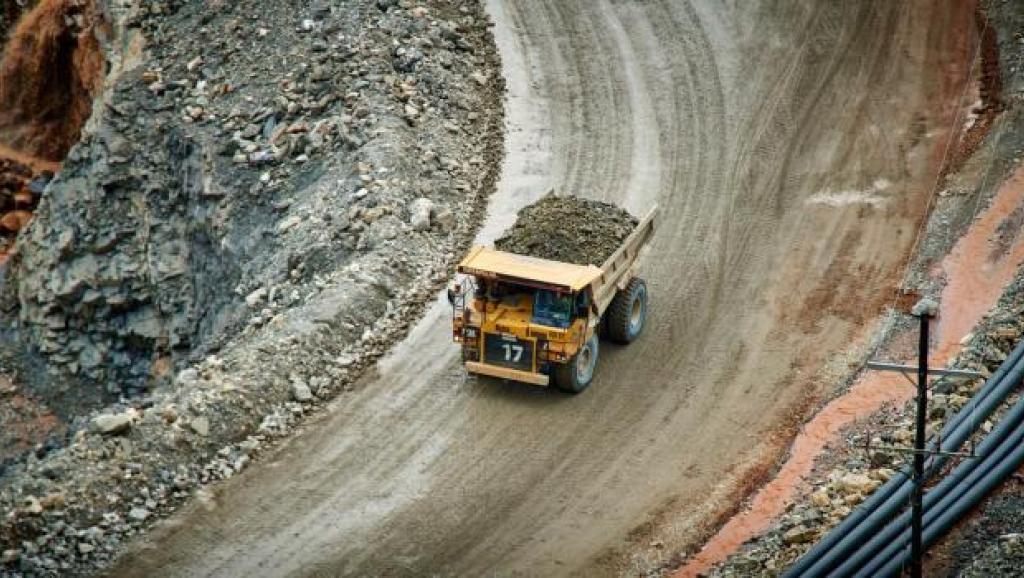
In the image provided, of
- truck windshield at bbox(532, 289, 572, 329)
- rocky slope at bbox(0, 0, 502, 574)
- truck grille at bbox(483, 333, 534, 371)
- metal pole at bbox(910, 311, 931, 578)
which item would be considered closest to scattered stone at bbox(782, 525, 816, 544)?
metal pole at bbox(910, 311, 931, 578)

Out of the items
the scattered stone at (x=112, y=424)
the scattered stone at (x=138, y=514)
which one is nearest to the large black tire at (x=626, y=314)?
the scattered stone at (x=112, y=424)

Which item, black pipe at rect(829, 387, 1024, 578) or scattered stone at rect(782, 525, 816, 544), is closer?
black pipe at rect(829, 387, 1024, 578)

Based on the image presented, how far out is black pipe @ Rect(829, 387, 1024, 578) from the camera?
18016 millimetres

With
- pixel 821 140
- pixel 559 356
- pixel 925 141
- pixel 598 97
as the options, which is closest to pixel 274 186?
pixel 598 97

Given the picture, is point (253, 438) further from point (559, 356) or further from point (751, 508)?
point (751, 508)

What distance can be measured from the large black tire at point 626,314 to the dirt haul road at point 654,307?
322 millimetres

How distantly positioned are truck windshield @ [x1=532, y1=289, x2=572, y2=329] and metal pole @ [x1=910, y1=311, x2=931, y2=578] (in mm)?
6721

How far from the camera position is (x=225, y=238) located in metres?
29.2

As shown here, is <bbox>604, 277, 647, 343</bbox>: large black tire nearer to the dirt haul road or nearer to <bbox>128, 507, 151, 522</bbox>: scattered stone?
the dirt haul road

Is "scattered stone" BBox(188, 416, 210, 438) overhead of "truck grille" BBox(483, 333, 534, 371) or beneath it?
beneath

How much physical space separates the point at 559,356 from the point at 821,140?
10.4 m

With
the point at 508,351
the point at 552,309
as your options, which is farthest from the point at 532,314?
the point at 508,351

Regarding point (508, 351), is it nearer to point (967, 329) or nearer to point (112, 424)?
point (112, 424)

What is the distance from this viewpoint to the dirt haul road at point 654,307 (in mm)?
20531
